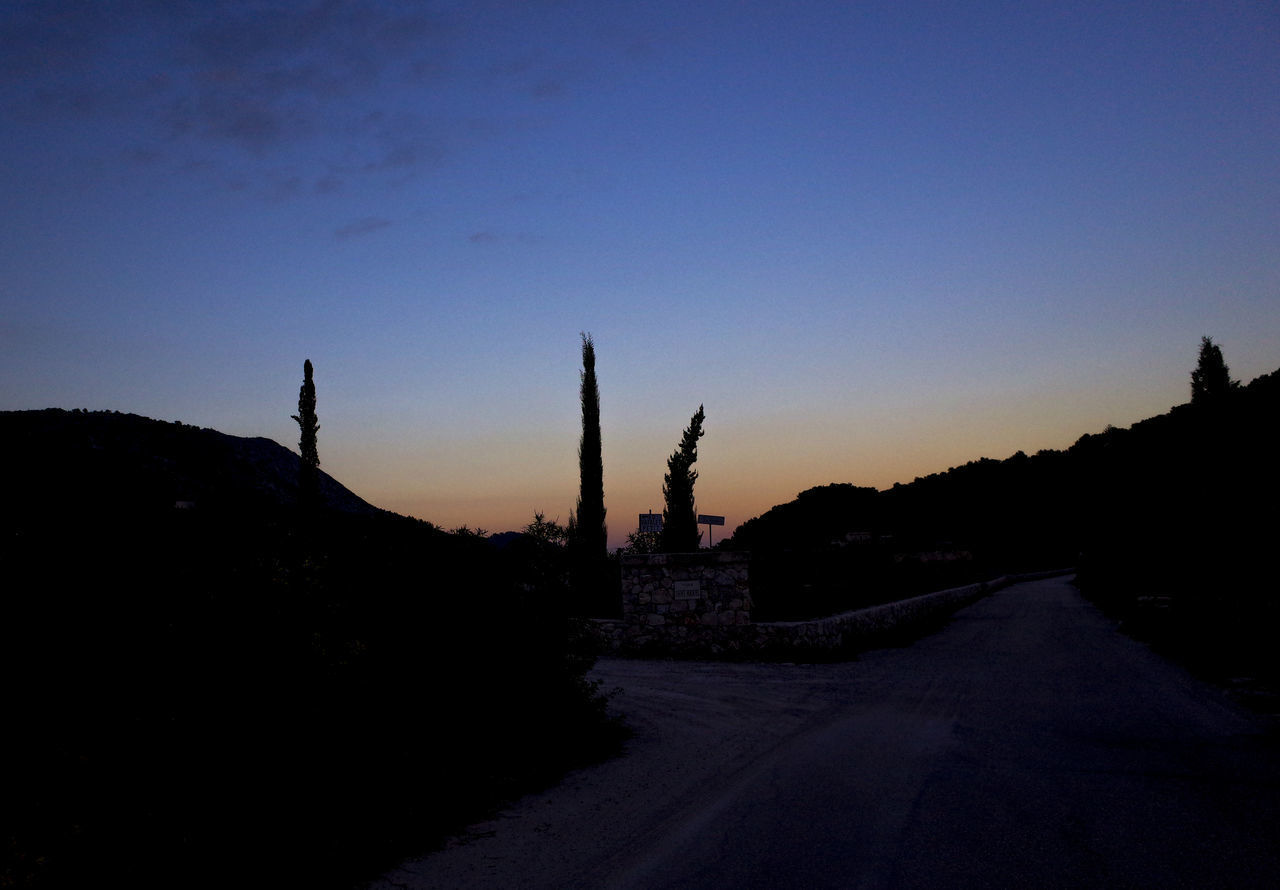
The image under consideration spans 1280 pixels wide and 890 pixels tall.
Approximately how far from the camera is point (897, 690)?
1177cm

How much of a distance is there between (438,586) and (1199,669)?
12806mm

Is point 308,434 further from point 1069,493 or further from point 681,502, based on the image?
point 1069,493

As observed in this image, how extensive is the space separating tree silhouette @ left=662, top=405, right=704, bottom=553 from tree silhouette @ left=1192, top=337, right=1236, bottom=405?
60646mm

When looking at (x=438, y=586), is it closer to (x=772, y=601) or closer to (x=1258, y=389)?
(x=772, y=601)

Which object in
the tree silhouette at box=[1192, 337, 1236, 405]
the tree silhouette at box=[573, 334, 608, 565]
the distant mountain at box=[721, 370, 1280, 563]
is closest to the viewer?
the tree silhouette at box=[573, 334, 608, 565]

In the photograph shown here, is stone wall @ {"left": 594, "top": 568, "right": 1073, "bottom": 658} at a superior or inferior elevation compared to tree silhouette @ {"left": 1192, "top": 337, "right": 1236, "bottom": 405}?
inferior

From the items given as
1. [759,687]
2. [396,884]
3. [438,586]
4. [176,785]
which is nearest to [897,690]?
[759,687]

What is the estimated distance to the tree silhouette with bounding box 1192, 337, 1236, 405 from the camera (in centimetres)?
6581

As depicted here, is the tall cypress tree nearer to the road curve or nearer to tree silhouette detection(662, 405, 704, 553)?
tree silhouette detection(662, 405, 704, 553)

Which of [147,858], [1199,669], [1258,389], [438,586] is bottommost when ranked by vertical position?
[1199,669]

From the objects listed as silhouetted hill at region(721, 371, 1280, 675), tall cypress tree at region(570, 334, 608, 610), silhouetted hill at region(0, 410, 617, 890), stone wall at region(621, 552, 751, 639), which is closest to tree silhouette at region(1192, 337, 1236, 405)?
silhouetted hill at region(721, 371, 1280, 675)

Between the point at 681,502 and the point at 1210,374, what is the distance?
64.0 metres

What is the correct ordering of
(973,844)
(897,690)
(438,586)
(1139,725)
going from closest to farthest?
(973,844) → (438,586) → (1139,725) → (897,690)

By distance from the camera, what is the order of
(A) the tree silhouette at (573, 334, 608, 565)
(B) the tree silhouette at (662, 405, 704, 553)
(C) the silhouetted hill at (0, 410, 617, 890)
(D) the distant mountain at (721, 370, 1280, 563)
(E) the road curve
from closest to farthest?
(C) the silhouetted hill at (0, 410, 617, 890), (E) the road curve, (B) the tree silhouette at (662, 405, 704, 553), (A) the tree silhouette at (573, 334, 608, 565), (D) the distant mountain at (721, 370, 1280, 563)
